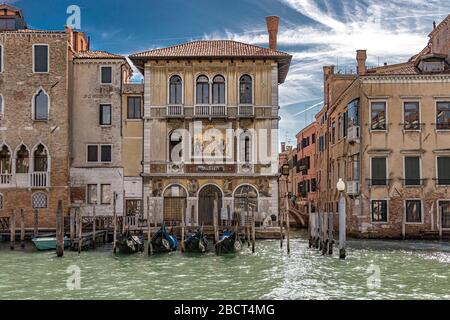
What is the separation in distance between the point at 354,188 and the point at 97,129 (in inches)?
400

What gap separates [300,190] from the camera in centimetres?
3831

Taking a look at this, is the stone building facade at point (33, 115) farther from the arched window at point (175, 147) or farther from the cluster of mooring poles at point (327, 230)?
the cluster of mooring poles at point (327, 230)

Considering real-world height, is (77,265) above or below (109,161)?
below

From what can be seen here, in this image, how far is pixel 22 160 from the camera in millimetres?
22922

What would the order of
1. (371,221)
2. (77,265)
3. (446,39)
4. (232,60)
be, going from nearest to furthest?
(77,265)
(371,221)
(232,60)
(446,39)

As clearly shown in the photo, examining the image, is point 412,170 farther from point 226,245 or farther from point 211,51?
point 211,51

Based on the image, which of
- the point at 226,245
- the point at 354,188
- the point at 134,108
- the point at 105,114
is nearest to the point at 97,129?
the point at 105,114

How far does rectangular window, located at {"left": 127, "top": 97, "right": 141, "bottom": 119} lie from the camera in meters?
23.4

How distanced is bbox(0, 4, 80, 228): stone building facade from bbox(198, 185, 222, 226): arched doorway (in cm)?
514

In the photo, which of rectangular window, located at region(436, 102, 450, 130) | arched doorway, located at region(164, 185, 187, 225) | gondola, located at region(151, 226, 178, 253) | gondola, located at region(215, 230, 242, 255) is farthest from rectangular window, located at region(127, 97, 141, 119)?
rectangular window, located at region(436, 102, 450, 130)

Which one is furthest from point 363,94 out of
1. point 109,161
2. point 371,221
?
point 109,161
